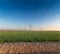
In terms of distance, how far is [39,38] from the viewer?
5.36 m

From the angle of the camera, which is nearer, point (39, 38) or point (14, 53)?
point (14, 53)

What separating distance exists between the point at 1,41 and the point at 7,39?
1.01 feet

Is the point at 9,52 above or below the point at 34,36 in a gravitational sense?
below

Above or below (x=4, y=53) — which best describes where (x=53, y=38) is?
above

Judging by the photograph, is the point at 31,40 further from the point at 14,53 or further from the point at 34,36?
the point at 14,53

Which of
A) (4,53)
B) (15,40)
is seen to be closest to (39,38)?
(15,40)

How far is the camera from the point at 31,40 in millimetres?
5344

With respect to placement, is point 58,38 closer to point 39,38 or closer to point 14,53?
point 39,38

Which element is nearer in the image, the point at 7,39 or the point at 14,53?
the point at 14,53

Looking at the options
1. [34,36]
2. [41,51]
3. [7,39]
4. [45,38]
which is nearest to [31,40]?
[34,36]

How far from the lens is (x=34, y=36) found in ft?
17.5

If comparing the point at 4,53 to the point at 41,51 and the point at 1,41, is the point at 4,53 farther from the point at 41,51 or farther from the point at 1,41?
the point at 1,41

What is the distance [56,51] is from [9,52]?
124 cm

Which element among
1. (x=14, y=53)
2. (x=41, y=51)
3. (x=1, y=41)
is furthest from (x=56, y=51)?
(x=1, y=41)
